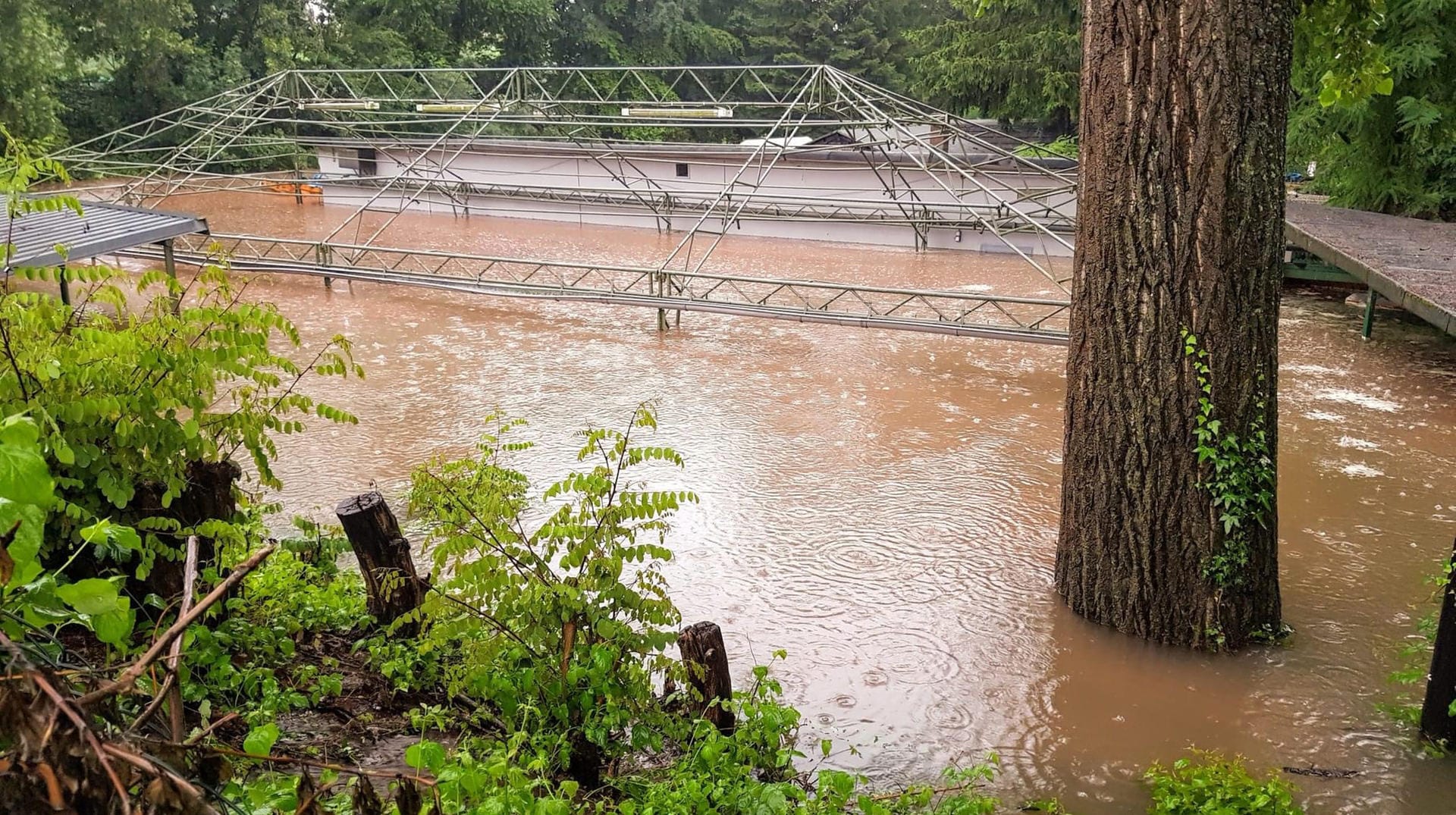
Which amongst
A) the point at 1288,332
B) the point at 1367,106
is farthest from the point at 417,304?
the point at 1367,106

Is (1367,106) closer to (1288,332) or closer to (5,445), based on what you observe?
(1288,332)

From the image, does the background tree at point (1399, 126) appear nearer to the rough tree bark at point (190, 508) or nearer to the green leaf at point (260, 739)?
the rough tree bark at point (190, 508)

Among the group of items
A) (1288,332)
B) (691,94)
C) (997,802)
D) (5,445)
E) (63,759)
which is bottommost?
(997,802)

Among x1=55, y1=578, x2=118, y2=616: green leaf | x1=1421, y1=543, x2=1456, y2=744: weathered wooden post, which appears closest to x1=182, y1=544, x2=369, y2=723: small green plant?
x1=55, y1=578, x2=118, y2=616: green leaf

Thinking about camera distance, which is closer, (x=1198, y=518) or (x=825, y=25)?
(x=1198, y=518)

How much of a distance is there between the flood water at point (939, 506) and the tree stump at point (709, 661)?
35.8 inches

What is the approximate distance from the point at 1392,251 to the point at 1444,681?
962 cm

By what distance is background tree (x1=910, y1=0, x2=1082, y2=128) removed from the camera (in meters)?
29.3

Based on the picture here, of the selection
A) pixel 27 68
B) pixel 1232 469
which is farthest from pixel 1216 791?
pixel 27 68

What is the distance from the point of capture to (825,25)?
44531mm

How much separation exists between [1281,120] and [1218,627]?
10.7 ft

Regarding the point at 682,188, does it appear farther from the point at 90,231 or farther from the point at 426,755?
the point at 426,755

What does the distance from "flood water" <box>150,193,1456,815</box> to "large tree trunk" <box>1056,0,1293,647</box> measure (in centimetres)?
60

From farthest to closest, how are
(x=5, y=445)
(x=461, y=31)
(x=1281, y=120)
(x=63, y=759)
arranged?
(x=461, y=31)
(x=1281, y=120)
(x=5, y=445)
(x=63, y=759)
